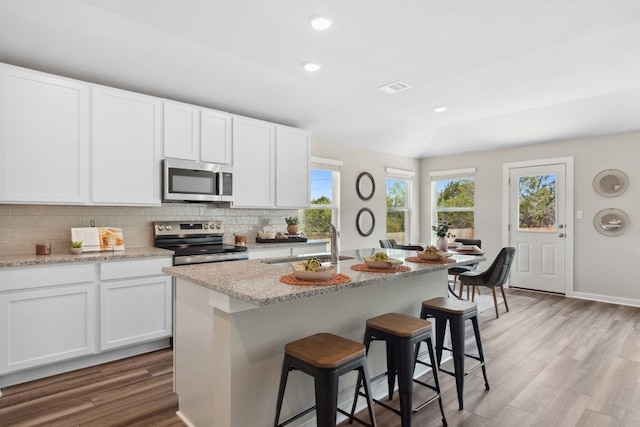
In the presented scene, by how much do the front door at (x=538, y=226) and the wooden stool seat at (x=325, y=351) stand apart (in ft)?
16.7

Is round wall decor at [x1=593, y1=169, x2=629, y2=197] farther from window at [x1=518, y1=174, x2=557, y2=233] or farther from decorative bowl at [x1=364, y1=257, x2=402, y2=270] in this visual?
decorative bowl at [x1=364, y1=257, x2=402, y2=270]

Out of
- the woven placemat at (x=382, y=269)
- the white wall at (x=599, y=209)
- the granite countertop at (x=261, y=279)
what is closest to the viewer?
the granite countertop at (x=261, y=279)

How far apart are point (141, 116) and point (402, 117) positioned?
340 centimetres

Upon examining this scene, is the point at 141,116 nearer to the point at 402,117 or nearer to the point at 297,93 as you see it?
the point at 297,93

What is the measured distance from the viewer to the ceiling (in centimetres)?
242

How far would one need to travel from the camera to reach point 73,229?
10.3 feet

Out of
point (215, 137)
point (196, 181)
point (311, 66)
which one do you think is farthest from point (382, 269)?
point (215, 137)

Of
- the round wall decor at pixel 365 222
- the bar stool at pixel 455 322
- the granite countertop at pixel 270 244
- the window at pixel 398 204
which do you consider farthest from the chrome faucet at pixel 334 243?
the window at pixel 398 204

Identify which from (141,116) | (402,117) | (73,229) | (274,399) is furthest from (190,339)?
(402,117)

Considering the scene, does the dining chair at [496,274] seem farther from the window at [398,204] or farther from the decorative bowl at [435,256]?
the window at [398,204]

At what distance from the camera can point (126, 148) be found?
10.7 feet

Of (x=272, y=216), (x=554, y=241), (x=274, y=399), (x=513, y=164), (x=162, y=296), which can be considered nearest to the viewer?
(x=274, y=399)

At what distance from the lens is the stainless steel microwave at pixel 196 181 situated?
3490 mm

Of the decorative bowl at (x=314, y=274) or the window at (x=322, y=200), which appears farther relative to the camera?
the window at (x=322, y=200)
